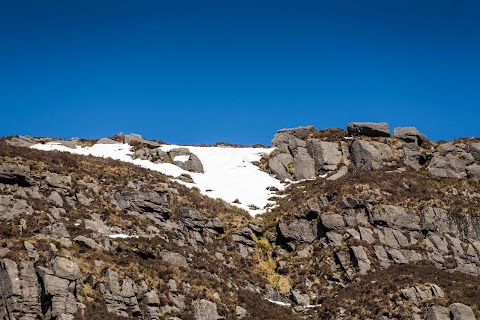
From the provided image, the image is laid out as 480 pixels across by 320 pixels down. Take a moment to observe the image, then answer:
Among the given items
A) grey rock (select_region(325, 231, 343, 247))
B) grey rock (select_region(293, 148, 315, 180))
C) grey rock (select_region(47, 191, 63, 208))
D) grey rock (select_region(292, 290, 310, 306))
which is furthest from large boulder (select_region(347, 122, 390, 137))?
grey rock (select_region(47, 191, 63, 208))

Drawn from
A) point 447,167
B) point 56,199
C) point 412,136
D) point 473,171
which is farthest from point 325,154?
point 56,199

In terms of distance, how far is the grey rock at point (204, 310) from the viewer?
37.6 m

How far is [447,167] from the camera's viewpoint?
2501 inches

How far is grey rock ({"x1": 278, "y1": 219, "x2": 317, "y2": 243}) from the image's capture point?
172ft

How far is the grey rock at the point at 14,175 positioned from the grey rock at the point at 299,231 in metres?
24.3

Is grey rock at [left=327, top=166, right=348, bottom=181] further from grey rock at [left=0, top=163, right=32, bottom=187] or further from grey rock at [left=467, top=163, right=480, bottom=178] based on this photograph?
grey rock at [left=0, top=163, right=32, bottom=187]

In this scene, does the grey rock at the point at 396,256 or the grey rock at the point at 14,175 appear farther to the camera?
the grey rock at the point at 396,256

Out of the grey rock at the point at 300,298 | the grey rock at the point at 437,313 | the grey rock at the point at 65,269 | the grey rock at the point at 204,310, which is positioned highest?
the grey rock at the point at 300,298

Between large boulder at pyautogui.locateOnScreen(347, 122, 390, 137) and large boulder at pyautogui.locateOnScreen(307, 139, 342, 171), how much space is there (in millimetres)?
4050

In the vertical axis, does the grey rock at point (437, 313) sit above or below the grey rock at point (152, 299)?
above

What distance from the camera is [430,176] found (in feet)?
203

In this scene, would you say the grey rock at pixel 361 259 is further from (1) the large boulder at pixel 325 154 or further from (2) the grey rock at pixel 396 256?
(1) the large boulder at pixel 325 154

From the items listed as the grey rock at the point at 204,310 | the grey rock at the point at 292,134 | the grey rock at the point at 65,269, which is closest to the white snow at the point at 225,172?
the grey rock at the point at 292,134

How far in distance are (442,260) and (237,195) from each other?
2555 cm
